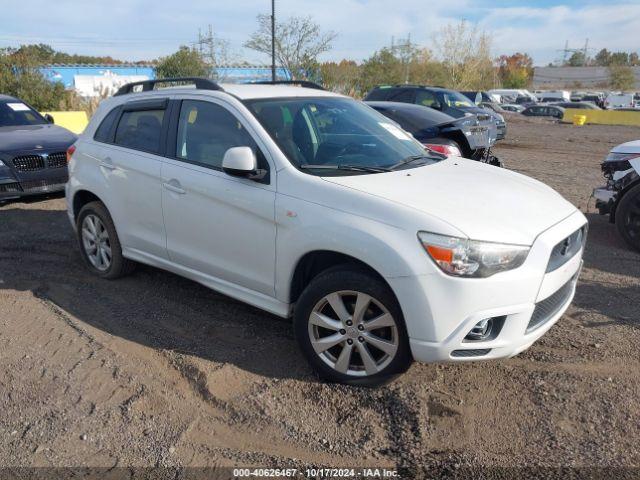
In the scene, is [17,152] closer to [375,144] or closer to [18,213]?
[18,213]

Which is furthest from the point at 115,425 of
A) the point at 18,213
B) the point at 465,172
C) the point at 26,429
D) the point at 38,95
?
the point at 38,95

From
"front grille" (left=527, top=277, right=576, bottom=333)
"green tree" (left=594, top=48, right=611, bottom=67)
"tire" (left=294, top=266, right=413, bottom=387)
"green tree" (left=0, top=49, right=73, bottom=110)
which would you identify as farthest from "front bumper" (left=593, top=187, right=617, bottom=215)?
"green tree" (left=594, top=48, right=611, bottom=67)

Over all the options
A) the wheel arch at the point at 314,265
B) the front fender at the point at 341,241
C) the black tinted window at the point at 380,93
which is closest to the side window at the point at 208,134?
the front fender at the point at 341,241

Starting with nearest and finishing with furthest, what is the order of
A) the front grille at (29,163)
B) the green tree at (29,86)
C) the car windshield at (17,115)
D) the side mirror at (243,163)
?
1. the side mirror at (243,163)
2. the front grille at (29,163)
3. the car windshield at (17,115)
4. the green tree at (29,86)

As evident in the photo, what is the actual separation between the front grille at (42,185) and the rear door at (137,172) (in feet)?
12.3

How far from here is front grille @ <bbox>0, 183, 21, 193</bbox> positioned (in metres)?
7.83

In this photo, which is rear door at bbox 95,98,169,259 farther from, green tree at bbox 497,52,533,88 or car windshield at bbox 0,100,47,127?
green tree at bbox 497,52,533,88

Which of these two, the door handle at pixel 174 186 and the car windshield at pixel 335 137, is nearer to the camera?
the car windshield at pixel 335 137

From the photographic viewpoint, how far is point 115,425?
313 centimetres

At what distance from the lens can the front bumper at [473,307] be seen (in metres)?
2.91

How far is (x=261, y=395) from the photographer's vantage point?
3.40m

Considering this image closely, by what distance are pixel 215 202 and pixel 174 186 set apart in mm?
493

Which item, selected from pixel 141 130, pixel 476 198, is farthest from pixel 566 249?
pixel 141 130

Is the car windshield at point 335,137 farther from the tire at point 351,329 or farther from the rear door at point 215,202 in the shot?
the tire at point 351,329
